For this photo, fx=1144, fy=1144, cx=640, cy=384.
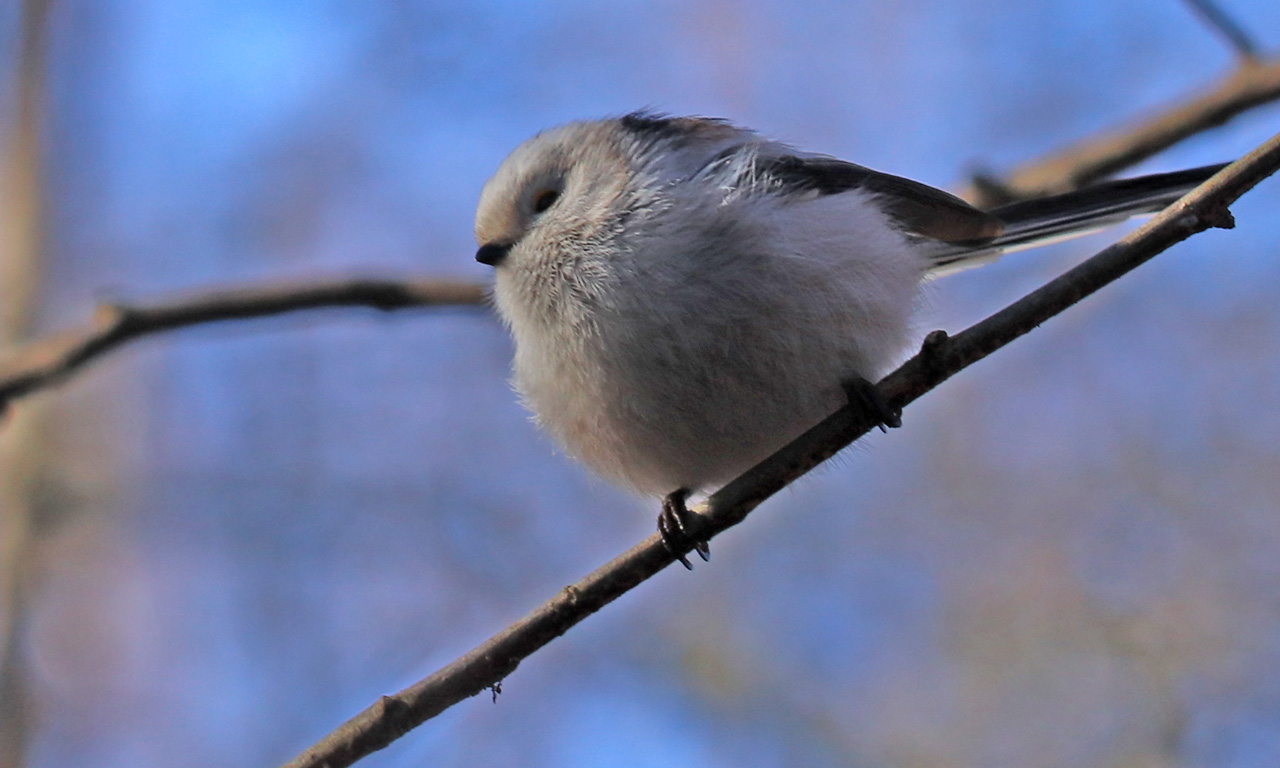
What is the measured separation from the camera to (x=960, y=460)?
17.5 feet

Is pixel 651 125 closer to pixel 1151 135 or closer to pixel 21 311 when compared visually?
pixel 1151 135

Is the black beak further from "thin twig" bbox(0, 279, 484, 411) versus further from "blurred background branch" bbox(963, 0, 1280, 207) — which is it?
"blurred background branch" bbox(963, 0, 1280, 207)

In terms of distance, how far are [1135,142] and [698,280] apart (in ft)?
4.78

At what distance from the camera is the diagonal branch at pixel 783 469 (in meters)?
1.85

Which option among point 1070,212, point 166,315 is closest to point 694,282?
point 1070,212

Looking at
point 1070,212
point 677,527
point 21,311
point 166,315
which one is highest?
point 21,311

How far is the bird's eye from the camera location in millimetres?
2711

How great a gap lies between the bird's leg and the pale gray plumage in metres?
0.05

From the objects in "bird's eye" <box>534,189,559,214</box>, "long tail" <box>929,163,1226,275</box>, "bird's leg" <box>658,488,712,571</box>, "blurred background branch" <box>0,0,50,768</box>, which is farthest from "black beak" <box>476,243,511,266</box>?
"blurred background branch" <box>0,0,50,768</box>

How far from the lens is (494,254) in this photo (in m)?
2.68

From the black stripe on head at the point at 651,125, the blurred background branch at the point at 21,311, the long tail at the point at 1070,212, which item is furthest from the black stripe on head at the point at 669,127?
the blurred background branch at the point at 21,311

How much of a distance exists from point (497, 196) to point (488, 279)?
0.94 ft

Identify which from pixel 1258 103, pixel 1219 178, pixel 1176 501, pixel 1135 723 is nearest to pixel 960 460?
pixel 1176 501

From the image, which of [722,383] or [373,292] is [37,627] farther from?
[722,383]
